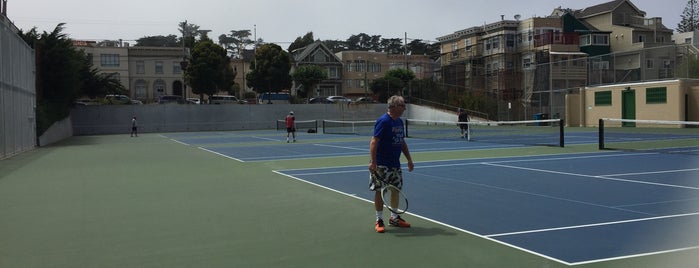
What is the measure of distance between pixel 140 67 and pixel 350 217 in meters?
76.3

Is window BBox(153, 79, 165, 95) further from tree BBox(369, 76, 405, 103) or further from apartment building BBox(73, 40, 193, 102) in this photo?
tree BBox(369, 76, 405, 103)

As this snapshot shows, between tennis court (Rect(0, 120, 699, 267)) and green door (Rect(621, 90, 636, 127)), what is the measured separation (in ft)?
73.0

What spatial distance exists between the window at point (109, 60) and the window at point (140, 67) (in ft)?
8.65

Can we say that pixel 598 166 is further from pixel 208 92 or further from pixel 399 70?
pixel 399 70

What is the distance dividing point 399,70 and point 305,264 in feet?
229

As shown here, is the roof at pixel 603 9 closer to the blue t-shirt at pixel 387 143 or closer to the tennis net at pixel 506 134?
the tennis net at pixel 506 134

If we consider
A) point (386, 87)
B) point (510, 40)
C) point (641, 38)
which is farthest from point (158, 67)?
point (641, 38)

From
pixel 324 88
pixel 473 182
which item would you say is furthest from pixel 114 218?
pixel 324 88

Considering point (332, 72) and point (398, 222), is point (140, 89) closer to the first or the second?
point (332, 72)

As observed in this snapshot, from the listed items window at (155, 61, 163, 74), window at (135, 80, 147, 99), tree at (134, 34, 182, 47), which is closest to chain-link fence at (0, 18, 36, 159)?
window at (155, 61, 163, 74)

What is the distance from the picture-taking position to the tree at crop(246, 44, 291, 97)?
213ft

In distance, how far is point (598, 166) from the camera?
14.4 metres

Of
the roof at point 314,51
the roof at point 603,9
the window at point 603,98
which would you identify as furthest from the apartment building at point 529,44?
the roof at point 314,51

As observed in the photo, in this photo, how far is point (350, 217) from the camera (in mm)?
8430
